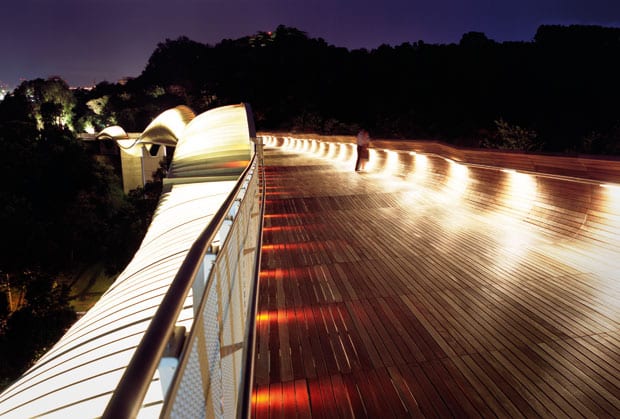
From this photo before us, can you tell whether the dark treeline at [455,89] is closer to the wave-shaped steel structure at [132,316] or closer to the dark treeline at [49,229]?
the wave-shaped steel structure at [132,316]

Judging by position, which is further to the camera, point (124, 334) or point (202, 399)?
point (124, 334)

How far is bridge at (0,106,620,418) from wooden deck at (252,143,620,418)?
0.05 feet

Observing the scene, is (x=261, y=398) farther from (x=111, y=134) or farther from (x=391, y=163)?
(x=111, y=134)

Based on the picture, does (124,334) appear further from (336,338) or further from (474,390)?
(474,390)

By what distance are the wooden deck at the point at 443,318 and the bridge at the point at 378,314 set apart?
0.6 inches

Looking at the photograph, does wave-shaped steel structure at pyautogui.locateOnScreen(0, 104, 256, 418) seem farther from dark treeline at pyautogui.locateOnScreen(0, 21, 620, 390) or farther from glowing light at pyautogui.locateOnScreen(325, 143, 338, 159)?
dark treeline at pyautogui.locateOnScreen(0, 21, 620, 390)

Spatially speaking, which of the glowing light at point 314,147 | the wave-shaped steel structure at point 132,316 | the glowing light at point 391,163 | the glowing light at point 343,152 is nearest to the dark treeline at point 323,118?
the glowing light at point 343,152

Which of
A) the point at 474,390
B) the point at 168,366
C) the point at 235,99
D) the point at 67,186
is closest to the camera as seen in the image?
the point at 168,366

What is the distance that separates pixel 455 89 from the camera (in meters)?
44.2

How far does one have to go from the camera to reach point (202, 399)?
130cm

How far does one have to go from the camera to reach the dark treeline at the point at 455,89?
35969 millimetres

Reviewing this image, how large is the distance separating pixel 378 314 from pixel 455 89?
4518cm

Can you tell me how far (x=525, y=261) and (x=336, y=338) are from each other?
311 cm

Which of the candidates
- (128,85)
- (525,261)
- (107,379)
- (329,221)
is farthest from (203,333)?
(128,85)
